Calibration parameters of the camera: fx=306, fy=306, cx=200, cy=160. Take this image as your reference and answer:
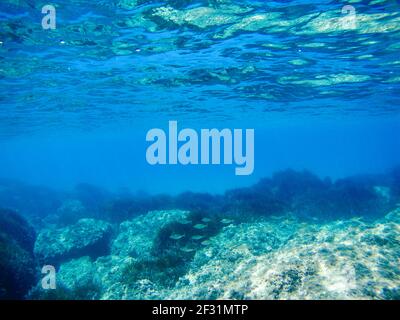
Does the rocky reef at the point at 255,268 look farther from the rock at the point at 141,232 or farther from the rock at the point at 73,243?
the rock at the point at 73,243

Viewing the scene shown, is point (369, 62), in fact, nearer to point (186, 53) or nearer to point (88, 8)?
point (186, 53)

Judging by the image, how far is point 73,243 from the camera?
1862 cm

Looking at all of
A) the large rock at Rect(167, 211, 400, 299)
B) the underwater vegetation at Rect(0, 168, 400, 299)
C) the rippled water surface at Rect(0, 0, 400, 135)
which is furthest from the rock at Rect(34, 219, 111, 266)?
the rippled water surface at Rect(0, 0, 400, 135)

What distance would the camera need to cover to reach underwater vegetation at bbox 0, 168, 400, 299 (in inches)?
326

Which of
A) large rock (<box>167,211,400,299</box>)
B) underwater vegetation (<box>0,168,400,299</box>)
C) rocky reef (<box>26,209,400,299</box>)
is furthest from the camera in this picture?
underwater vegetation (<box>0,168,400,299</box>)

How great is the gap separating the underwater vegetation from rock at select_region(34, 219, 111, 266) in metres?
0.06

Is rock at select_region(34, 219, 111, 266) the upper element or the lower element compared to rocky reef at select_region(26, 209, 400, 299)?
lower

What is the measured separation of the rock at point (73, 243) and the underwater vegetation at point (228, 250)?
0.20 feet

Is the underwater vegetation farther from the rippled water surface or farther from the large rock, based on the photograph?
the rippled water surface

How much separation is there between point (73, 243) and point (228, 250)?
1057cm

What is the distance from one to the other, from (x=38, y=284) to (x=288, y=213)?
15.2m

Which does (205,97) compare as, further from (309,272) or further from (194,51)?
(309,272)

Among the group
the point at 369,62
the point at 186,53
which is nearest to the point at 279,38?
the point at 186,53

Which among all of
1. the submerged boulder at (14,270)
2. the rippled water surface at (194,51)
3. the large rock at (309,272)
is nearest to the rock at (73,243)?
the submerged boulder at (14,270)
